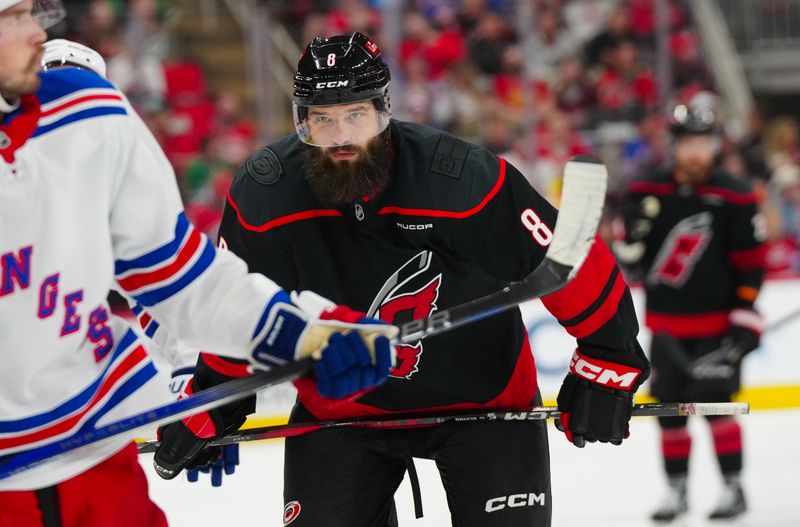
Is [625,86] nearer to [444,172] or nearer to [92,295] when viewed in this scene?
[444,172]

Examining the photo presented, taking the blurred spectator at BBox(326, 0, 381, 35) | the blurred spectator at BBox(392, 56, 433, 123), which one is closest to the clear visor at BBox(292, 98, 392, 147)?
the blurred spectator at BBox(392, 56, 433, 123)

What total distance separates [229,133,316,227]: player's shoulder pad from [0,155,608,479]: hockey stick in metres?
0.44

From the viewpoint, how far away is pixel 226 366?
2340 mm

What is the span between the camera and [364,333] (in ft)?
6.11

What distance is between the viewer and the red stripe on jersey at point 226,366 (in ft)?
7.63

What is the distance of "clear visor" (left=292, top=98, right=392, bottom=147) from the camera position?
7.67 feet

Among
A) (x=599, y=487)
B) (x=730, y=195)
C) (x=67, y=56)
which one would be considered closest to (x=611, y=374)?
(x=67, y=56)

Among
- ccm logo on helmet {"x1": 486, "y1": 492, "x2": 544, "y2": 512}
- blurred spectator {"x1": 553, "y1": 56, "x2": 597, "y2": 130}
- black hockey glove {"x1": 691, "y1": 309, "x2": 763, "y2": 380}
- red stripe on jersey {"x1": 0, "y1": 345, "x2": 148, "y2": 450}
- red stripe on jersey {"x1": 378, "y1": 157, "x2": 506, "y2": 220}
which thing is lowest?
ccm logo on helmet {"x1": 486, "y1": 492, "x2": 544, "y2": 512}

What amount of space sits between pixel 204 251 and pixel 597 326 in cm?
86

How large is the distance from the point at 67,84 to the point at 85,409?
0.45m

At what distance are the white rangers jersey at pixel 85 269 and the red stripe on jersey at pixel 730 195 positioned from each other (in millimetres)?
2750

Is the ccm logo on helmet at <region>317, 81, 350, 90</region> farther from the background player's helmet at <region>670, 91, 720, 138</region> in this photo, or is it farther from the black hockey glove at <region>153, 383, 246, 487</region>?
the background player's helmet at <region>670, 91, 720, 138</region>

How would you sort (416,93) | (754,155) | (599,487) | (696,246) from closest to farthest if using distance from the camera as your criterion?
1. (696,246)
2. (599,487)
3. (416,93)
4. (754,155)

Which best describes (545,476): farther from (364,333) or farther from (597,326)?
(364,333)
